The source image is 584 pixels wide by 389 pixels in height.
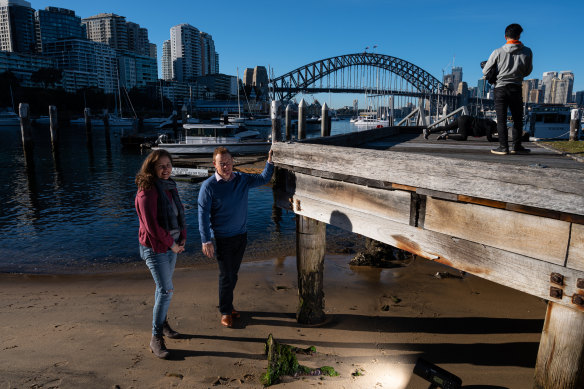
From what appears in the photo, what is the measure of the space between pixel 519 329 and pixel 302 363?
11.0ft

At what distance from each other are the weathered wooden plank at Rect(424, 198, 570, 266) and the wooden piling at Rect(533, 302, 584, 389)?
36 centimetres

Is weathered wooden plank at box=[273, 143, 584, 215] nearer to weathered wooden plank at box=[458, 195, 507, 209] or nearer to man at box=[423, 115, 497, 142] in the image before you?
weathered wooden plank at box=[458, 195, 507, 209]

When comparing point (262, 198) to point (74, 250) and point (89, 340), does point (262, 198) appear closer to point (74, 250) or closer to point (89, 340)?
point (74, 250)

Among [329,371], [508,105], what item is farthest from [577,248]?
[329,371]

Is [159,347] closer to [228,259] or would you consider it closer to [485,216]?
[228,259]

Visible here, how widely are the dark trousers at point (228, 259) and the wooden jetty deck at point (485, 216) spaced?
1.23 meters

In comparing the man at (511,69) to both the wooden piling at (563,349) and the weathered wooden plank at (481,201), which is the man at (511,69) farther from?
the wooden piling at (563,349)

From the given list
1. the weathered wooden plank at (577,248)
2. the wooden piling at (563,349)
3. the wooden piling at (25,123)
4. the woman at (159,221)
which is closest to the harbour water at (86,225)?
the wooden piling at (25,123)

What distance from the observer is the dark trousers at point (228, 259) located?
15.3ft

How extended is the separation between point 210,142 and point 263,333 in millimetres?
29149

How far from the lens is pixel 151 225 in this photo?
3.86 m

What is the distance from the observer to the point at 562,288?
2.40 m

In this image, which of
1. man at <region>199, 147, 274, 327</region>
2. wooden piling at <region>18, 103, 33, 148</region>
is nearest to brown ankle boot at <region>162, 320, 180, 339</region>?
man at <region>199, 147, 274, 327</region>

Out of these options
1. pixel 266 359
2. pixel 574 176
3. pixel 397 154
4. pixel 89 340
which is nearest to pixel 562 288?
pixel 574 176
